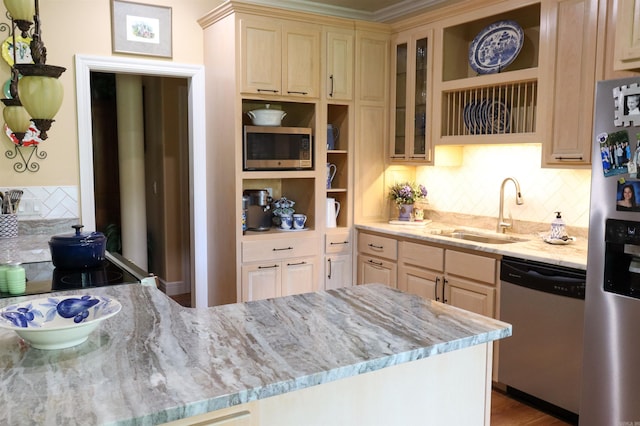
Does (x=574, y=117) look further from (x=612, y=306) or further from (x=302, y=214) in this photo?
(x=302, y=214)

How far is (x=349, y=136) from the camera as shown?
14.0 ft

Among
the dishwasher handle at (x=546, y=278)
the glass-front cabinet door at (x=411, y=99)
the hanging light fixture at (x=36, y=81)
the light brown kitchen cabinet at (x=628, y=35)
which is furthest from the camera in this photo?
the glass-front cabinet door at (x=411, y=99)

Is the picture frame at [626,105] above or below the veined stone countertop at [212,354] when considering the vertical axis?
above

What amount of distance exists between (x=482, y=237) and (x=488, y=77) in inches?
44.6

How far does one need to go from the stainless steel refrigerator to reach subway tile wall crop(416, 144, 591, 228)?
82cm

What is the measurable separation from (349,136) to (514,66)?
131cm

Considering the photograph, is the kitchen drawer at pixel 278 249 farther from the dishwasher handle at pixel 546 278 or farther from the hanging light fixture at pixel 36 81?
the hanging light fixture at pixel 36 81

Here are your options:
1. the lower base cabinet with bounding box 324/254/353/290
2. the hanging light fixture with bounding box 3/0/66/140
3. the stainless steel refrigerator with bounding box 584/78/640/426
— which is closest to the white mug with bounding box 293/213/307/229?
the lower base cabinet with bounding box 324/254/353/290

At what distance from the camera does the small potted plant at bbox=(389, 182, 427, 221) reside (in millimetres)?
4379

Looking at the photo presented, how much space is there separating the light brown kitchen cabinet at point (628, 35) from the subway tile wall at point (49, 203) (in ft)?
11.5

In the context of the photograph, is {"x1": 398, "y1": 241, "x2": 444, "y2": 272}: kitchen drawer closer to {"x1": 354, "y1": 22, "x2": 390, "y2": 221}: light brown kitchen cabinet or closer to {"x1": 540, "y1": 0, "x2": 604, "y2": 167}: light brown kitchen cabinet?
{"x1": 354, "y1": 22, "x2": 390, "y2": 221}: light brown kitchen cabinet

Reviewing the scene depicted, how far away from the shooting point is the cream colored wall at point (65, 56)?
143 inches

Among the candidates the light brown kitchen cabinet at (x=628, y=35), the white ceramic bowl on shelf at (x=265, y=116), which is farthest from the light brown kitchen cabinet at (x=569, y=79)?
the white ceramic bowl on shelf at (x=265, y=116)

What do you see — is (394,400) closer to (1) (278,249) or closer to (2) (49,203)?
(1) (278,249)
